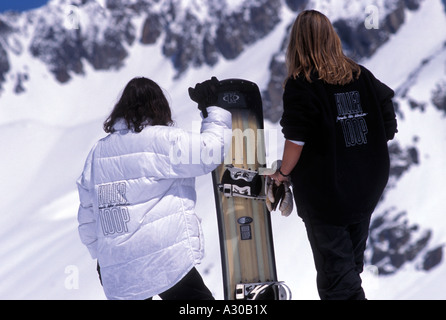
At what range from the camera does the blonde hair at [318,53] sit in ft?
9.93

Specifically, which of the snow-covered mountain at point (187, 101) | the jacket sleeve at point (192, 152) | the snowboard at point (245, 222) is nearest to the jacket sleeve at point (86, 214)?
the jacket sleeve at point (192, 152)

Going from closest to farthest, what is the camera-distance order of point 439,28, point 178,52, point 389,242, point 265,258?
point 265,258, point 389,242, point 439,28, point 178,52

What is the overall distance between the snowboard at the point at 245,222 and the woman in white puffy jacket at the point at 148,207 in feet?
2.50

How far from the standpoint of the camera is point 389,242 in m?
102

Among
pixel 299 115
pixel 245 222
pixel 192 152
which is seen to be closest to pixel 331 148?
pixel 299 115

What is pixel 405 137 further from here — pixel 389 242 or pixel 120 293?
pixel 120 293

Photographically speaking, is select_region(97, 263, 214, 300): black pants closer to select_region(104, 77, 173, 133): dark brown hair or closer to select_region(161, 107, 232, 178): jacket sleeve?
select_region(161, 107, 232, 178): jacket sleeve

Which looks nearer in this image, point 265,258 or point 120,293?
point 120,293

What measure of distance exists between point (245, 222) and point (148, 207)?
3.58 feet

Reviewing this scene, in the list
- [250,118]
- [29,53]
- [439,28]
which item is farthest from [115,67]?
[250,118]

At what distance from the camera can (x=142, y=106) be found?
3.10 m

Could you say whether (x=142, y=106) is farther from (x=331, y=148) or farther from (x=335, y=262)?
(x=335, y=262)

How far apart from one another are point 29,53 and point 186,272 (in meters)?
180

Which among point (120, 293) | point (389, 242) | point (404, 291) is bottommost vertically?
point (120, 293)
